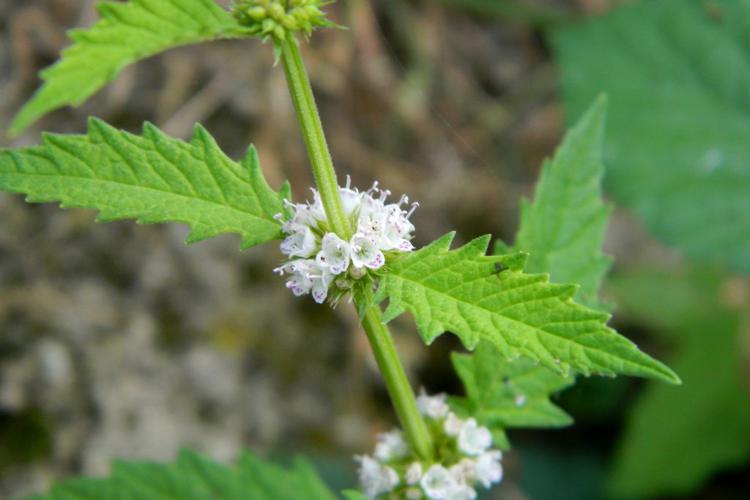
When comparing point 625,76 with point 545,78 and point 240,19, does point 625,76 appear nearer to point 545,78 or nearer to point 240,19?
point 545,78

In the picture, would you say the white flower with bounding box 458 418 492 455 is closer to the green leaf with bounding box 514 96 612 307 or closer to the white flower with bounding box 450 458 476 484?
the white flower with bounding box 450 458 476 484

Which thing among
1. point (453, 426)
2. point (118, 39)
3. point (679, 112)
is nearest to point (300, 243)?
point (118, 39)

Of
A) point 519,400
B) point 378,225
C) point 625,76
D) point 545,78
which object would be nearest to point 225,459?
point 519,400

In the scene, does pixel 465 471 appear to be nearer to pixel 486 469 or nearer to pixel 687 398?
pixel 486 469

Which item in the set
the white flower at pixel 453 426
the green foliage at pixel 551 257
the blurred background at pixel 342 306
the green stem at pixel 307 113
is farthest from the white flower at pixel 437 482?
the blurred background at pixel 342 306

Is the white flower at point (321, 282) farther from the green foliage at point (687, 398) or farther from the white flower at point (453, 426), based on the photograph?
the green foliage at point (687, 398)
